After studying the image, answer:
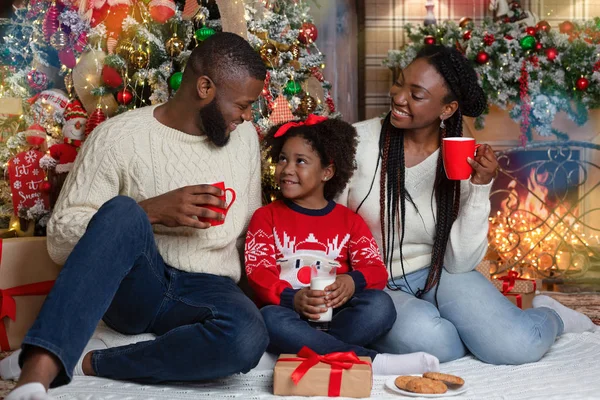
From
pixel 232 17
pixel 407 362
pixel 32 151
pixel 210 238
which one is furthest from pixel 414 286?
pixel 32 151

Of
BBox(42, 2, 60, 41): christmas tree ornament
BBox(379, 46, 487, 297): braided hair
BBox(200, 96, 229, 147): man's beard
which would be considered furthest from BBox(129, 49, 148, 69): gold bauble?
BBox(379, 46, 487, 297): braided hair

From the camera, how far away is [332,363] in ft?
7.12

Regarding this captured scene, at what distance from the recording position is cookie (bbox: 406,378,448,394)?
Answer: 2.16 meters

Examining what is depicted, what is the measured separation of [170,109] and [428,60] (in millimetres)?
930

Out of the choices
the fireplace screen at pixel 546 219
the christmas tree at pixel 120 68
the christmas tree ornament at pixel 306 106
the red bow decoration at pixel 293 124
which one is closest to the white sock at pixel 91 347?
the red bow decoration at pixel 293 124

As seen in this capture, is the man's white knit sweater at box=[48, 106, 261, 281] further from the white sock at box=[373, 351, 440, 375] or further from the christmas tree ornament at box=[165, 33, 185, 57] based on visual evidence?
the christmas tree ornament at box=[165, 33, 185, 57]

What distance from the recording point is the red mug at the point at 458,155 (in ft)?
7.83

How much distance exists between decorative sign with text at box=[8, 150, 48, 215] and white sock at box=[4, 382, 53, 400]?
2082 mm

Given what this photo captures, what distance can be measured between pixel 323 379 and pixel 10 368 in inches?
37.8

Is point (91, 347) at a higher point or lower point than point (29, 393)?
lower

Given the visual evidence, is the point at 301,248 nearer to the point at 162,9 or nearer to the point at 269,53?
the point at 269,53

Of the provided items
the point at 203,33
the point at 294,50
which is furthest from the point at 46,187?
the point at 294,50

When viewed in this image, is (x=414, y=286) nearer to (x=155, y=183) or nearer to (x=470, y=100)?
(x=470, y=100)

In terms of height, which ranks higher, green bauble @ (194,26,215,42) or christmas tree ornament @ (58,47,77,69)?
green bauble @ (194,26,215,42)
